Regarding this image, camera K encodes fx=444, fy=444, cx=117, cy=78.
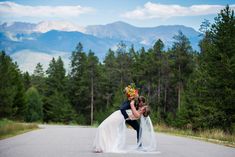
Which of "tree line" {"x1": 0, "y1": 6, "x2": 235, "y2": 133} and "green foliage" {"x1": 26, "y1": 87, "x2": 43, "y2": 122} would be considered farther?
"green foliage" {"x1": 26, "y1": 87, "x2": 43, "y2": 122}

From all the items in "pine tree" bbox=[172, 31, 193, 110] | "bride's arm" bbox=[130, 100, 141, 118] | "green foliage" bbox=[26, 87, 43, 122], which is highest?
"pine tree" bbox=[172, 31, 193, 110]

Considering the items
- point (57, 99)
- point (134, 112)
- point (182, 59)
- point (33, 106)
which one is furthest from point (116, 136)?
point (57, 99)

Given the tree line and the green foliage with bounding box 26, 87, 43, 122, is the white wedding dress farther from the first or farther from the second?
the green foliage with bounding box 26, 87, 43, 122

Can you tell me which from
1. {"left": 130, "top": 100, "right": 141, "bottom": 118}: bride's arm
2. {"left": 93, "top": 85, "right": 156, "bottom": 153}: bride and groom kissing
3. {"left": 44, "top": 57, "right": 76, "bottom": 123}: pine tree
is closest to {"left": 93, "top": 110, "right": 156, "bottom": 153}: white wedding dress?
{"left": 93, "top": 85, "right": 156, "bottom": 153}: bride and groom kissing

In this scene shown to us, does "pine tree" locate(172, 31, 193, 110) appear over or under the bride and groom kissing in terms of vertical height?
over

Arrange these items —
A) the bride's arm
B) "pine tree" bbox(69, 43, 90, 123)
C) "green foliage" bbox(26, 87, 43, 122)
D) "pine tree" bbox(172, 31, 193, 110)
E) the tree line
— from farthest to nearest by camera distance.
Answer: "pine tree" bbox(69, 43, 90, 123), "pine tree" bbox(172, 31, 193, 110), "green foliage" bbox(26, 87, 43, 122), the tree line, the bride's arm

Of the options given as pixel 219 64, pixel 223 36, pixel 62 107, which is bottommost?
pixel 62 107

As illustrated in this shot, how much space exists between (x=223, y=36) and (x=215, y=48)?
1.20 metres

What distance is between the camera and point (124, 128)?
1398 centimetres

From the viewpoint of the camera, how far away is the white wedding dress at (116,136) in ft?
Answer: 43.4

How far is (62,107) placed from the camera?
90.5 meters

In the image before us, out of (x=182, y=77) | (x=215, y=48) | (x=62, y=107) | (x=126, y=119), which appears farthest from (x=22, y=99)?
(x=126, y=119)

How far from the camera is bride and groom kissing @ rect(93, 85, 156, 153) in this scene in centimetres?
1332

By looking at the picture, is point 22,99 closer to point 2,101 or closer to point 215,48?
point 2,101
